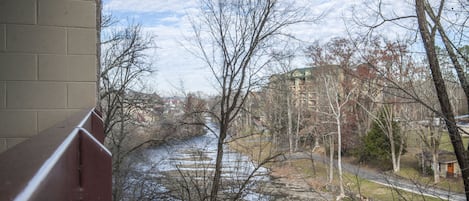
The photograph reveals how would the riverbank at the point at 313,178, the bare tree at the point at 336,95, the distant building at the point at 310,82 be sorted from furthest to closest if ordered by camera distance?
1. the distant building at the point at 310,82
2. the bare tree at the point at 336,95
3. the riverbank at the point at 313,178

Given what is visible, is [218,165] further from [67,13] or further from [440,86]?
[67,13]

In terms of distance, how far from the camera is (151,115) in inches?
560

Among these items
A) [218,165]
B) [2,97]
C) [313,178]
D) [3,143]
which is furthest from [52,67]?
[313,178]

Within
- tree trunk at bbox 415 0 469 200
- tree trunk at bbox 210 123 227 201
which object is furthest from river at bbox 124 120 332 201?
tree trunk at bbox 415 0 469 200

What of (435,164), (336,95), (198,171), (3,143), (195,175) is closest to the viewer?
(3,143)

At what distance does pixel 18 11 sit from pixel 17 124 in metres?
0.60

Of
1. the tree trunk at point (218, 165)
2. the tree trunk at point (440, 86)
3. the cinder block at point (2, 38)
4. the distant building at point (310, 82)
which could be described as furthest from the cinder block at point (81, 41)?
the distant building at point (310, 82)

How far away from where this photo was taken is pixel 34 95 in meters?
2.35

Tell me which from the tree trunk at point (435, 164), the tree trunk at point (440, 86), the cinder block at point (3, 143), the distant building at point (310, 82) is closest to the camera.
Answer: the cinder block at point (3, 143)

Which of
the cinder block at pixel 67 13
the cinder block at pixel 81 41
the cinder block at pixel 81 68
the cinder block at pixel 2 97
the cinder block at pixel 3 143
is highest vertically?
the cinder block at pixel 67 13

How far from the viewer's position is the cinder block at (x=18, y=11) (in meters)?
2.32

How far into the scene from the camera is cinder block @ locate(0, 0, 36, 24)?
7.62 ft

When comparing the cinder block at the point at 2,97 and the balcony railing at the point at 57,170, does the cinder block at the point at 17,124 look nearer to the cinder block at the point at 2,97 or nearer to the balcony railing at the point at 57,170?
the cinder block at the point at 2,97

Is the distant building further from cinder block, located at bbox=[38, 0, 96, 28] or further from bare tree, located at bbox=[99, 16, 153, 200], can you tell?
cinder block, located at bbox=[38, 0, 96, 28]
